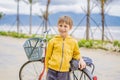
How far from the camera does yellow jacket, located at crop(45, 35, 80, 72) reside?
5.02 m

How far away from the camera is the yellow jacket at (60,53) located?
5020 millimetres

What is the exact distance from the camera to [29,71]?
6.62 meters

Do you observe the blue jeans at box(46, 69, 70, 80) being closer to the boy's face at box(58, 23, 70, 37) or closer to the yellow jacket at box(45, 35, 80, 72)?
the yellow jacket at box(45, 35, 80, 72)

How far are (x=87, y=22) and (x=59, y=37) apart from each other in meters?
14.5

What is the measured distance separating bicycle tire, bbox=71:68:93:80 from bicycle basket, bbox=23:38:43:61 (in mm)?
586

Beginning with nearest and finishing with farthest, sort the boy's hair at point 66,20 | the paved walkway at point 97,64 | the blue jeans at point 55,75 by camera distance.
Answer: the boy's hair at point 66,20, the blue jeans at point 55,75, the paved walkway at point 97,64

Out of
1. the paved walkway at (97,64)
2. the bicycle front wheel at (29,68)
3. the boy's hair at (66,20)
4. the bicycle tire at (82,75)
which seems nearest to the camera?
the boy's hair at (66,20)

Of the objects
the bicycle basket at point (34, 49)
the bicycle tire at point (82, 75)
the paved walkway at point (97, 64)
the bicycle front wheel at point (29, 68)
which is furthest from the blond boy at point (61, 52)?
the paved walkway at point (97, 64)

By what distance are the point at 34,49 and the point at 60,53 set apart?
791 mm

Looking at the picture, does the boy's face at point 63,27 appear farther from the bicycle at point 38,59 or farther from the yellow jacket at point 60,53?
the bicycle at point 38,59

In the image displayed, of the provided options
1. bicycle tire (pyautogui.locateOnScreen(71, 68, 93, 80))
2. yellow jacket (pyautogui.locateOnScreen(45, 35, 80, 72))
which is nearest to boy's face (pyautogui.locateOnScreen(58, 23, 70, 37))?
yellow jacket (pyautogui.locateOnScreen(45, 35, 80, 72))

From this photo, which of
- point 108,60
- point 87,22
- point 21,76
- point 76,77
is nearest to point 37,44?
point 76,77

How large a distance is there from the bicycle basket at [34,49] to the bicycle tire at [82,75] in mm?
586

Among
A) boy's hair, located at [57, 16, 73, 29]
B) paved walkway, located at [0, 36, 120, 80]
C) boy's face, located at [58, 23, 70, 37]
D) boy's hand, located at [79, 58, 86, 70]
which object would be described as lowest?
paved walkway, located at [0, 36, 120, 80]
